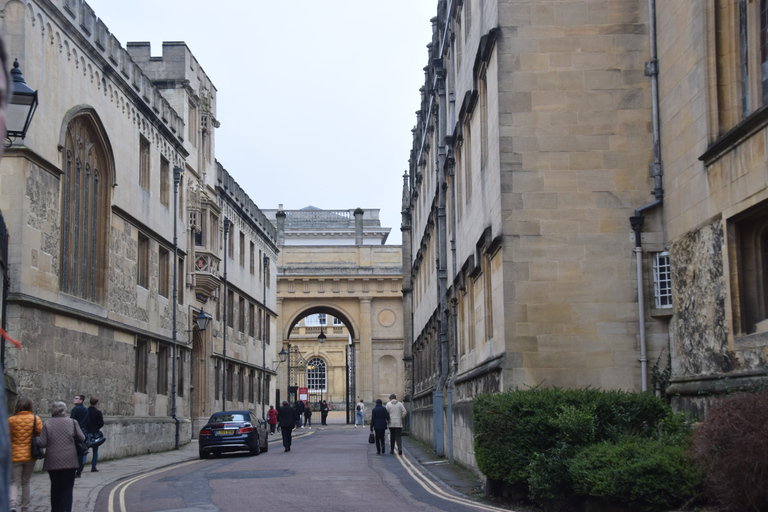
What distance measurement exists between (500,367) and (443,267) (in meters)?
11.0

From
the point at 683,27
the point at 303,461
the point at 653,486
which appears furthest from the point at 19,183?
the point at 653,486

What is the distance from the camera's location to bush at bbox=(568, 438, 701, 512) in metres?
9.05

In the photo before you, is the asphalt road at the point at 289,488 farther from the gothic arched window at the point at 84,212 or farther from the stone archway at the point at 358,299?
the stone archway at the point at 358,299

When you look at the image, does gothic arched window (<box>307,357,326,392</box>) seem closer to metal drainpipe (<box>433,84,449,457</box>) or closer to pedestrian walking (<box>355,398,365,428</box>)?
pedestrian walking (<box>355,398,365,428</box>)

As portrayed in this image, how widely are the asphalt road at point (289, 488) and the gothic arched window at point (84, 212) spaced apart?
518 centimetres

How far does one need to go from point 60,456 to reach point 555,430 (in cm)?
591

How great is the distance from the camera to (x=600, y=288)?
14453 millimetres

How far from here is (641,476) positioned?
9.22 m

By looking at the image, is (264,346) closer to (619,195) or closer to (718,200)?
(619,195)

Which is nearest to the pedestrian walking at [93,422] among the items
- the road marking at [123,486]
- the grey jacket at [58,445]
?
the road marking at [123,486]

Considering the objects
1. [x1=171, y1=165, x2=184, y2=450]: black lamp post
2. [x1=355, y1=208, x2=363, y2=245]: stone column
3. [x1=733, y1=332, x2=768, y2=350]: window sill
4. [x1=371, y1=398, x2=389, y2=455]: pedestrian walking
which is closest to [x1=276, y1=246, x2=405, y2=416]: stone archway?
[x1=355, y1=208, x2=363, y2=245]: stone column

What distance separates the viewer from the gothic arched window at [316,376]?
268ft

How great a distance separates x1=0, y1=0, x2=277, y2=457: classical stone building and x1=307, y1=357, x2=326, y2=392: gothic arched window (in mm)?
41061

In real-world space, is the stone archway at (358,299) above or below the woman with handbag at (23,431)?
above
